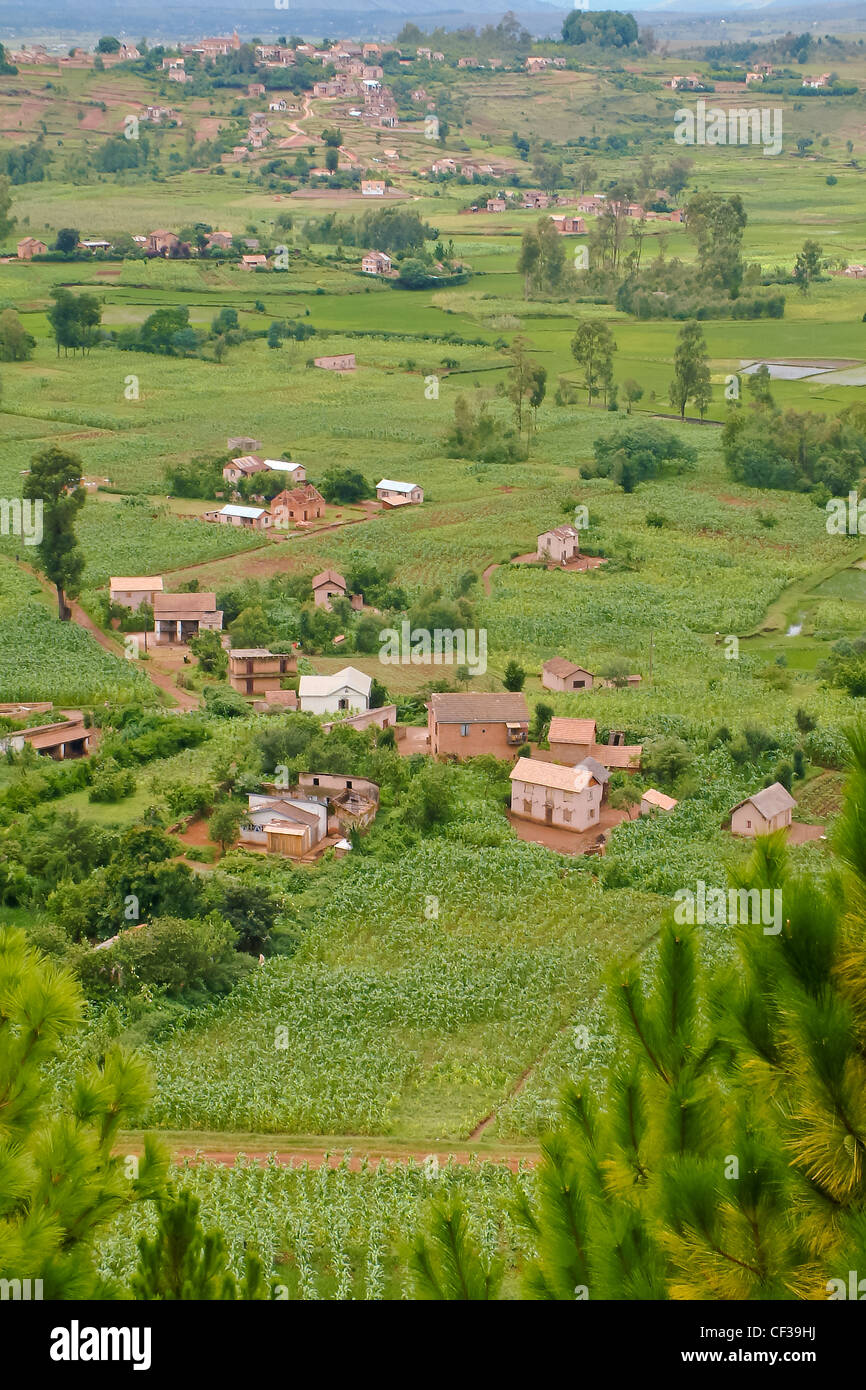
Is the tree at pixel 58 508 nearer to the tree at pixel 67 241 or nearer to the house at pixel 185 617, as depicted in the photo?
the house at pixel 185 617

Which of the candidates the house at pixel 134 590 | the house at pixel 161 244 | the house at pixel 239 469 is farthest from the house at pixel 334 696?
the house at pixel 161 244

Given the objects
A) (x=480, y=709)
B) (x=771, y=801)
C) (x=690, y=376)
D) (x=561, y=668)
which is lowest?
(x=561, y=668)

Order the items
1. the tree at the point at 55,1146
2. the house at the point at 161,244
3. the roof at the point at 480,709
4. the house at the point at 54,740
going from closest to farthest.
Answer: the tree at the point at 55,1146 < the house at the point at 54,740 < the roof at the point at 480,709 < the house at the point at 161,244

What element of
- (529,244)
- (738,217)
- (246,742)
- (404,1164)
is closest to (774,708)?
(246,742)

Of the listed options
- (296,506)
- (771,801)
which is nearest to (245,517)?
(296,506)

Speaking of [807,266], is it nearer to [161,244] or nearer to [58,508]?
[161,244]

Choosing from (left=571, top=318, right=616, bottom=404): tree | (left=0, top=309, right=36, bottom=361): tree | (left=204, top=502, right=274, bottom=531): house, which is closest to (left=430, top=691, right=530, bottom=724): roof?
(left=204, top=502, right=274, bottom=531): house
